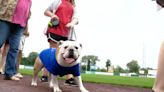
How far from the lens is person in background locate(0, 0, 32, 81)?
25.1 feet

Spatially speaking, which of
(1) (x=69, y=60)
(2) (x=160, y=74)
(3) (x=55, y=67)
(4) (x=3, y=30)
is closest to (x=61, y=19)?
(4) (x=3, y=30)

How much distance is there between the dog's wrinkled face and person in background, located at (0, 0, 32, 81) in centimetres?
161

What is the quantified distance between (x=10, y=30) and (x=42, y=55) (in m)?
1.11

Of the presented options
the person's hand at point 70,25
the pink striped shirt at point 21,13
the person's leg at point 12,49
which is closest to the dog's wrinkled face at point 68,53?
the person's hand at point 70,25

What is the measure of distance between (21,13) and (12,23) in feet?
0.80

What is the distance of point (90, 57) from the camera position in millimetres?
101062

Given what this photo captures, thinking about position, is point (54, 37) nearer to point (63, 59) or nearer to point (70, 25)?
point (70, 25)

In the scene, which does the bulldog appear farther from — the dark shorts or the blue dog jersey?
the dark shorts

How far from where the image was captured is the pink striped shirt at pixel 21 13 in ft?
25.3

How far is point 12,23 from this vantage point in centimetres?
774

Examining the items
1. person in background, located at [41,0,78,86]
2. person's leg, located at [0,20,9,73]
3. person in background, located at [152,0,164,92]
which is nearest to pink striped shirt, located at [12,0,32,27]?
person's leg, located at [0,20,9,73]

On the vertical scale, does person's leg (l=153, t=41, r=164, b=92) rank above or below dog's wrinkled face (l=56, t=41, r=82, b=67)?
below

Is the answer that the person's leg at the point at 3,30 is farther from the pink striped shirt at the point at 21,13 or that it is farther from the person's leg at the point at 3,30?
the pink striped shirt at the point at 21,13

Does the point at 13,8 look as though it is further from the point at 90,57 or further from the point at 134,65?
the point at 134,65
